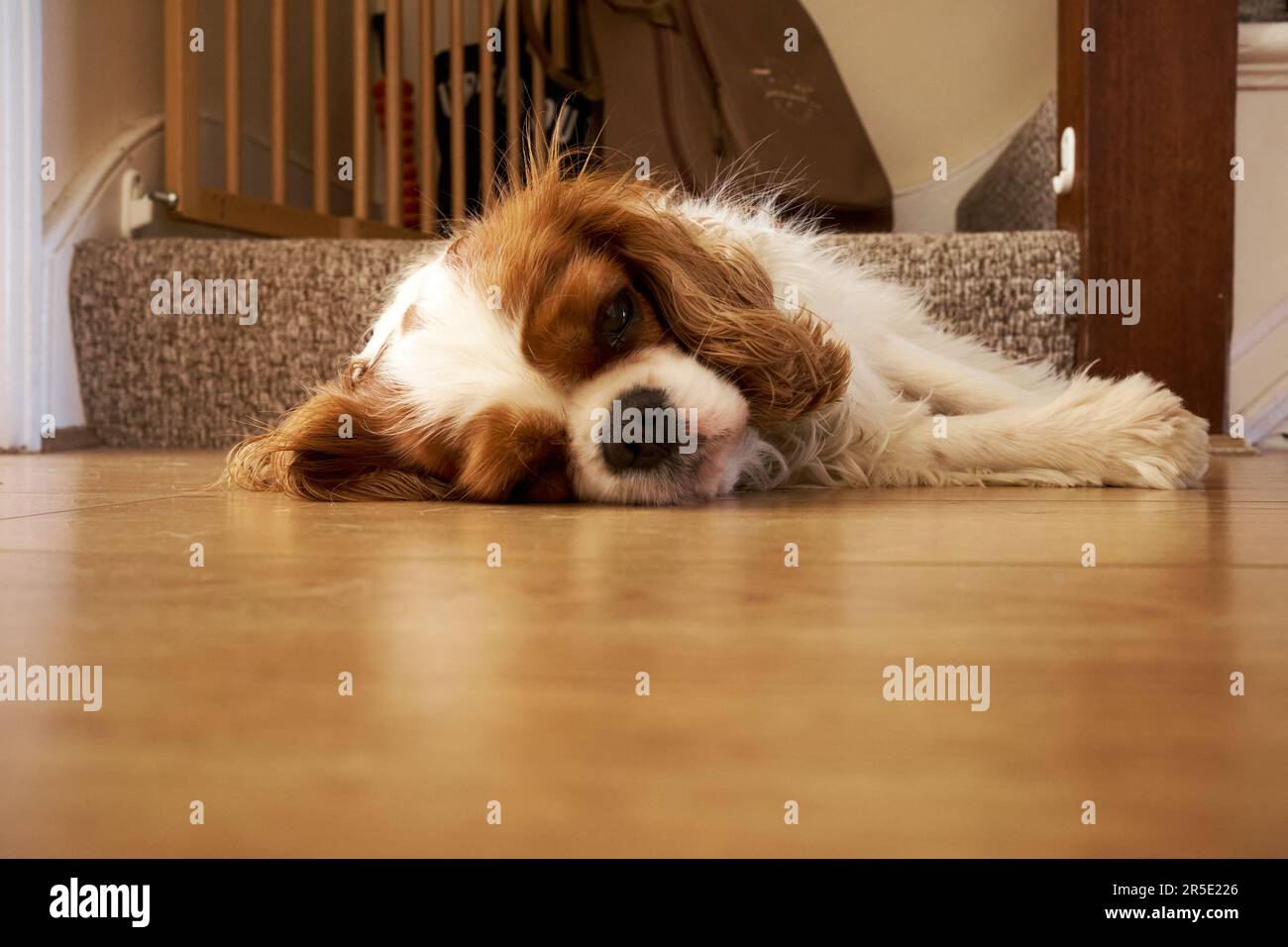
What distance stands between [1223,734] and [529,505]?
3.33ft

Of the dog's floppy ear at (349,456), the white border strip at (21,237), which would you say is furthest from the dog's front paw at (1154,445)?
the white border strip at (21,237)

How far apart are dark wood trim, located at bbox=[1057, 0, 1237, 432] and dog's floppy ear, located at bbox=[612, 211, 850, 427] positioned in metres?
0.89

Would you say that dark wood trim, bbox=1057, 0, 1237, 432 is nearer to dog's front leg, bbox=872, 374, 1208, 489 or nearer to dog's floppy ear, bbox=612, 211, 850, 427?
dog's front leg, bbox=872, 374, 1208, 489

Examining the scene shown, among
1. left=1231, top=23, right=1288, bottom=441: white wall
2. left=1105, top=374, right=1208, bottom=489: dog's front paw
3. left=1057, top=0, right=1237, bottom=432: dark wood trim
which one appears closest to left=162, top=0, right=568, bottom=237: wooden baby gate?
left=1057, top=0, right=1237, bottom=432: dark wood trim

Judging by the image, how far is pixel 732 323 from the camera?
1.47m

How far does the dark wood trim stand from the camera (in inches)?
85.3

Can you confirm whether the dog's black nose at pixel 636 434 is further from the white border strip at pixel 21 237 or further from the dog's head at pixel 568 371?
the white border strip at pixel 21 237

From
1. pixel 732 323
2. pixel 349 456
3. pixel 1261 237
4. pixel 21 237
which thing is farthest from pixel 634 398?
pixel 1261 237

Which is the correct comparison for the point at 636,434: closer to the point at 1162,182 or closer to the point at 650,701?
the point at 650,701

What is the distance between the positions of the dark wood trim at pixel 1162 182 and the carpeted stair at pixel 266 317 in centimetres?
9

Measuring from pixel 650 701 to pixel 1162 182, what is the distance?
203 centimetres

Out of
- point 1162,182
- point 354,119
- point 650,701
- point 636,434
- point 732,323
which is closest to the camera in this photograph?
point 650,701

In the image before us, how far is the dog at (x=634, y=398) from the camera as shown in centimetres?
137
